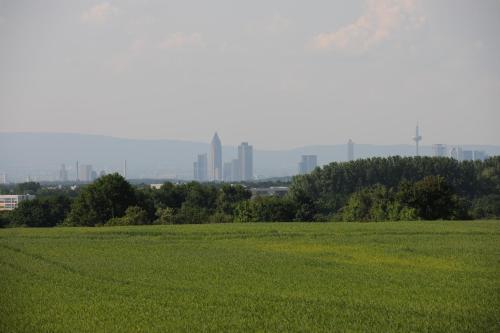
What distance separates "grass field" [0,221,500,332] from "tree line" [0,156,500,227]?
23470mm

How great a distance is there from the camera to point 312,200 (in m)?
80.1

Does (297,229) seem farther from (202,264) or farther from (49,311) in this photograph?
(49,311)

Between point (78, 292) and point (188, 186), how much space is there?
243 feet

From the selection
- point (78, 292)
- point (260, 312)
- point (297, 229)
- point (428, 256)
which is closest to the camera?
point (260, 312)

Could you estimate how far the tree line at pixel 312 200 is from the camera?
2337 inches

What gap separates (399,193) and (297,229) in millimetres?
24083

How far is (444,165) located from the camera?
11631 centimetres

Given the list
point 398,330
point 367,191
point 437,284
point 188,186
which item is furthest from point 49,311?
point 188,186

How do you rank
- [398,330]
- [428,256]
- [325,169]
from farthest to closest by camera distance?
1. [325,169]
2. [428,256]
3. [398,330]

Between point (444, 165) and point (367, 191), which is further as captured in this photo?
point (444, 165)

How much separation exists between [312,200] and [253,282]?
193 ft

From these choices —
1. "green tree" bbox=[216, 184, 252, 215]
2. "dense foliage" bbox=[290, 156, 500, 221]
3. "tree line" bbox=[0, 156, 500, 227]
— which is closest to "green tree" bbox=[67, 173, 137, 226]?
"tree line" bbox=[0, 156, 500, 227]

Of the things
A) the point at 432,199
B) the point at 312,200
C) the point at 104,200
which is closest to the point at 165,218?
the point at 104,200

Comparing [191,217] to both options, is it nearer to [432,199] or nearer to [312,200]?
[312,200]
